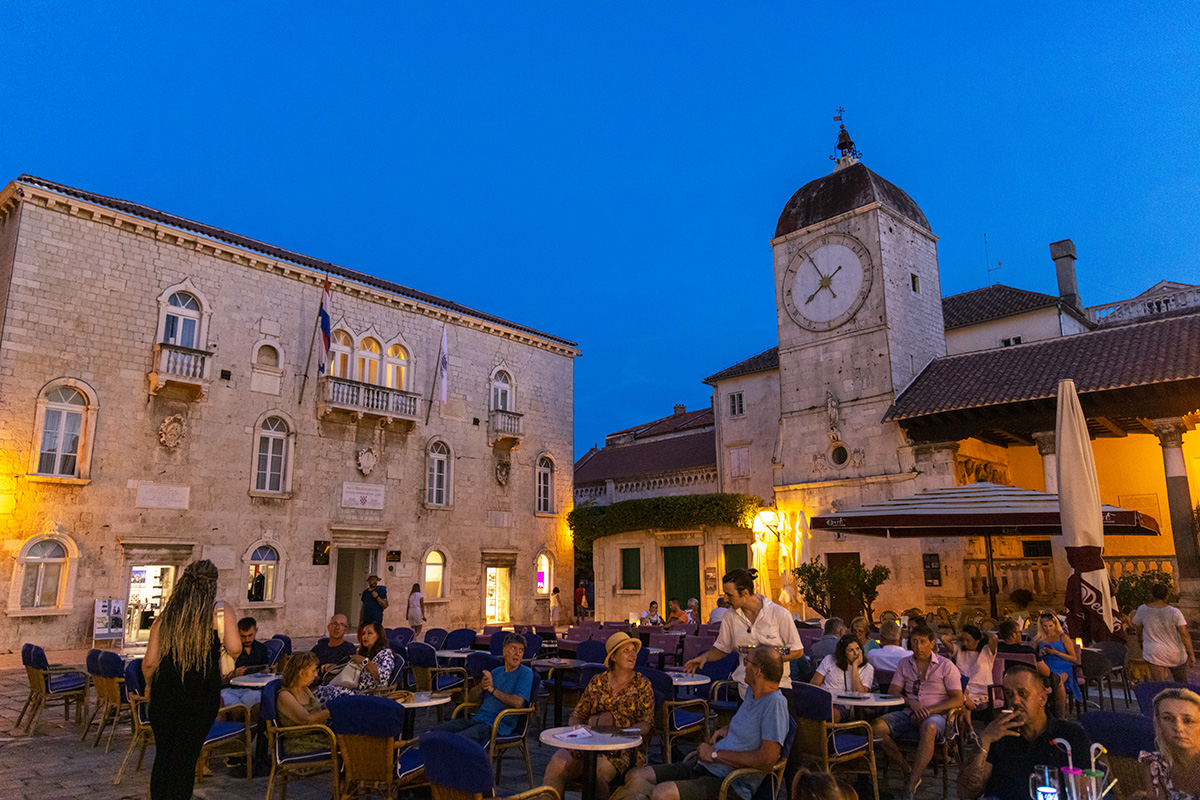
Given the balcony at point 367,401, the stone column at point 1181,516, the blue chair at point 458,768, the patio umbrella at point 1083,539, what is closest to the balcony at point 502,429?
the balcony at point 367,401

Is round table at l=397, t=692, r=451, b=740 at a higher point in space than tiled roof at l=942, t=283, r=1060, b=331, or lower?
lower

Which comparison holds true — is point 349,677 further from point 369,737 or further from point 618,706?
point 618,706

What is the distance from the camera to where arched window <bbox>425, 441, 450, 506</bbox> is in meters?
22.2

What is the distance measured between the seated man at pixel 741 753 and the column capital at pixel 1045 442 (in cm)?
1440

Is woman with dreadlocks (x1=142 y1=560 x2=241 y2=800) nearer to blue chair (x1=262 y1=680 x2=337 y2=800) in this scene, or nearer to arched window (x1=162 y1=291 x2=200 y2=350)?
blue chair (x1=262 y1=680 x2=337 y2=800)

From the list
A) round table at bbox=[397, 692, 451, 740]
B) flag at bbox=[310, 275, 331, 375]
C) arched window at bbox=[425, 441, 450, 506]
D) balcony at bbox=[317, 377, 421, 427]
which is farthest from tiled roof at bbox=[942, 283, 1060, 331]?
round table at bbox=[397, 692, 451, 740]

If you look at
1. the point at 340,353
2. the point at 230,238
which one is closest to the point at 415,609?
the point at 340,353

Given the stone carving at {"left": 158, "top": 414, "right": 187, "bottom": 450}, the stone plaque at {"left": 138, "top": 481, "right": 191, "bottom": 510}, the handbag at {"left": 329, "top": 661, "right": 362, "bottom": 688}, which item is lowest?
the handbag at {"left": 329, "top": 661, "right": 362, "bottom": 688}

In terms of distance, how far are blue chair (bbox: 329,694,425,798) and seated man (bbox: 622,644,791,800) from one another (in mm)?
1551

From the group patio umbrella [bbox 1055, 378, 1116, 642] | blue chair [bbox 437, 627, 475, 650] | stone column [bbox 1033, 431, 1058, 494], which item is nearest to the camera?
patio umbrella [bbox 1055, 378, 1116, 642]

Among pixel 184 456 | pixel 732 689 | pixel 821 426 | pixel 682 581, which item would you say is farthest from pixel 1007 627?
pixel 184 456

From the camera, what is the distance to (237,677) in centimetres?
736

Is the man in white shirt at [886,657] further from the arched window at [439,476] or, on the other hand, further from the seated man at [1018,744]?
the arched window at [439,476]

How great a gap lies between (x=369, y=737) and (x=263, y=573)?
604 inches
